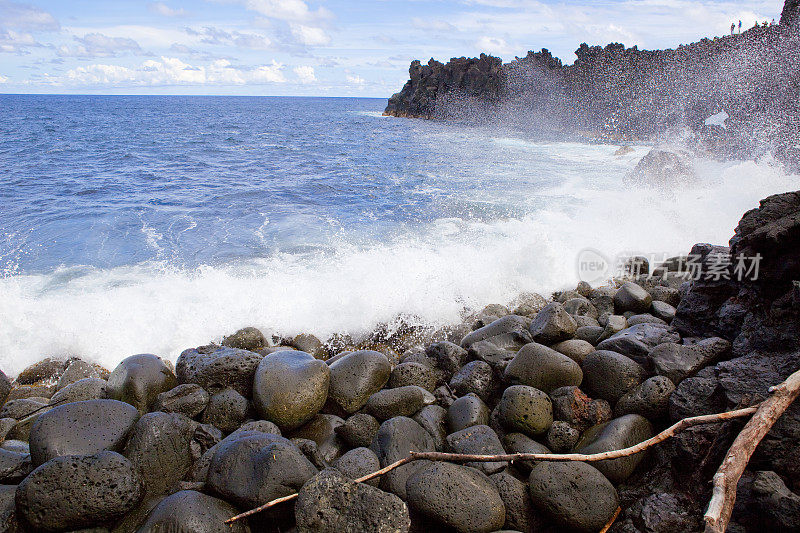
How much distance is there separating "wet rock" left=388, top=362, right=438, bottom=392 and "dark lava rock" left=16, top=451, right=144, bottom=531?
1906 millimetres

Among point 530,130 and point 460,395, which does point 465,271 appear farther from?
point 530,130

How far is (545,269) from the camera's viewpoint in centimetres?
734

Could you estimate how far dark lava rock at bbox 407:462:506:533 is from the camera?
2346 mm

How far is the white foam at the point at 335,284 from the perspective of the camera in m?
5.97

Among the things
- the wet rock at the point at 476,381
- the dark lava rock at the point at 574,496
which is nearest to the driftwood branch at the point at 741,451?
the dark lava rock at the point at 574,496

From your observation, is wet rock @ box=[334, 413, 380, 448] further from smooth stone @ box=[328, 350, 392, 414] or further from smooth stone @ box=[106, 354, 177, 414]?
smooth stone @ box=[106, 354, 177, 414]

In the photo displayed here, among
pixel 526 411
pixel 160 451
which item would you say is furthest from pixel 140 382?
pixel 526 411

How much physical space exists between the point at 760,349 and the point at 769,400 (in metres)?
0.80

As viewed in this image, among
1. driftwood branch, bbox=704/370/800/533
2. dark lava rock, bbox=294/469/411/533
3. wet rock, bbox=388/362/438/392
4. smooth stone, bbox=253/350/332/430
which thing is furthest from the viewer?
wet rock, bbox=388/362/438/392

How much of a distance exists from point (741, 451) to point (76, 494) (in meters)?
3.08

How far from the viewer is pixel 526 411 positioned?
311cm

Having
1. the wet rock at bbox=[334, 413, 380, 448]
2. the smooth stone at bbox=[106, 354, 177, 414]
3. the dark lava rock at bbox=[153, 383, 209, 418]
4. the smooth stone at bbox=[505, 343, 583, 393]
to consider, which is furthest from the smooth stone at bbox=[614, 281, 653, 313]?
the smooth stone at bbox=[106, 354, 177, 414]

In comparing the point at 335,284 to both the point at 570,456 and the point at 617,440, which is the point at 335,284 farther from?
the point at 570,456

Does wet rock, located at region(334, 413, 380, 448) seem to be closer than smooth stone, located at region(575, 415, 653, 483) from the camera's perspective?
No
